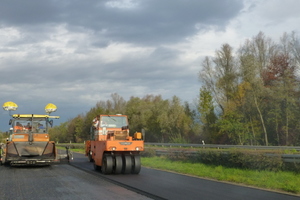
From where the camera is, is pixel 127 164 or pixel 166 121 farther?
pixel 166 121

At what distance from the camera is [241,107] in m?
41.6

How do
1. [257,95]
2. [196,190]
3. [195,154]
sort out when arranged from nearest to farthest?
[196,190], [195,154], [257,95]

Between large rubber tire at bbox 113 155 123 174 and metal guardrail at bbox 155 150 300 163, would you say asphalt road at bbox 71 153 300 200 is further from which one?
metal guardrail at bbox 155 150 300 163

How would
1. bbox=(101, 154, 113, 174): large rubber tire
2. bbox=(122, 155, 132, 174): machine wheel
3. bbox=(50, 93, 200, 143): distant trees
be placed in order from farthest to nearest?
bbox=(50, 93, 200, 143): distant trees < bbox=(122, 155, 132, 174): machine wheel < bbox=(101, 154, 113, 174): large rubber tire

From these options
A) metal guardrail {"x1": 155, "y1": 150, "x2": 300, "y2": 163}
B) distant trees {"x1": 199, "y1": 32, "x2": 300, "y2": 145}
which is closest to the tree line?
distant trees {"x1": 199, "y1": 32, "x2": 300, "y2": 145}

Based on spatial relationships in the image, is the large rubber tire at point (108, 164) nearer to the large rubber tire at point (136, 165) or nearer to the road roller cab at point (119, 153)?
the road roller cab at point (119, 153)

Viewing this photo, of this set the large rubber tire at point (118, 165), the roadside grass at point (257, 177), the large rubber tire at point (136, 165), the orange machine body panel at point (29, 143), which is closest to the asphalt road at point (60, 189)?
the large rubber tire at point (118, 165)

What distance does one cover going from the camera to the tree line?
3428cm

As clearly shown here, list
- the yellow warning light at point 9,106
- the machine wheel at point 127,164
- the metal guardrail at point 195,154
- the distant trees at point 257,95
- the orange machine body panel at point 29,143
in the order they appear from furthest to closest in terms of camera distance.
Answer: the distant trees at point 257,95 < the orange machine body panel at point 29,143 < the yellow warning light at point 9,106 < the machine wheel at point 127,164 < the metal guardrail at point 195,154

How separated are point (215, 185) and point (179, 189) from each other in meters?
1.60

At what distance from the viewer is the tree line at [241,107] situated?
34281 mm

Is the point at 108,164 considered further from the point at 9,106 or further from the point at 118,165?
the point at 9,106

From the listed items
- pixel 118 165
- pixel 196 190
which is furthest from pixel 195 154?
pixel 196 190

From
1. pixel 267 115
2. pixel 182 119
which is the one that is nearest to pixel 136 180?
pixel 267 115
